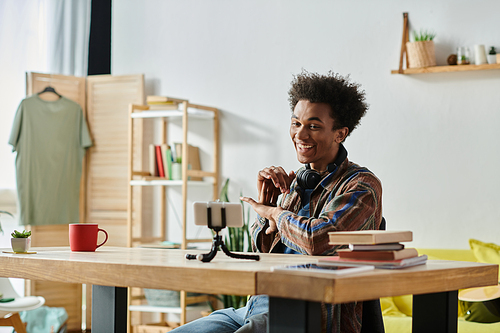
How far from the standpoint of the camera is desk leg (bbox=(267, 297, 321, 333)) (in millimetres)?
1042

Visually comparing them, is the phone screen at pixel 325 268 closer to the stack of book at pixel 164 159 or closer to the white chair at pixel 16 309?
the white chair at pixel 16 309

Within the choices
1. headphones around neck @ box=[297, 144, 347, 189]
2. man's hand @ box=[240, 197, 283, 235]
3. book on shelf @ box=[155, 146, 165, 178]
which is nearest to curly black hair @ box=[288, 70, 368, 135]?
headphones around neck @ box=[297, 144, 347, 189]

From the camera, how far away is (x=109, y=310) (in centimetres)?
166

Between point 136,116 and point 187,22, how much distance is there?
0.82m

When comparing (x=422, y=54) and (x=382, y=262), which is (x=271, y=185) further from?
(x=422, y=54)

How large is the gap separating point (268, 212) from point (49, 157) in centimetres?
288

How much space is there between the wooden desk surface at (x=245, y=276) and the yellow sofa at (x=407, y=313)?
52.0 inches

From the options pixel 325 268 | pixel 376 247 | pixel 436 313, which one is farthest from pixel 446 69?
pixel 325 268

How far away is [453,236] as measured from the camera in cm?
338

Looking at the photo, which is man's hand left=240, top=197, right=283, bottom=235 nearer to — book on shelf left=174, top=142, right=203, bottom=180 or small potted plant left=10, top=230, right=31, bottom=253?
small potted plant left=10, top=230, right=31, bottom=253

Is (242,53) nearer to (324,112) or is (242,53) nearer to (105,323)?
(324,112)

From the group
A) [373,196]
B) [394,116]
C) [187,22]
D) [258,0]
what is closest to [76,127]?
[187,22]

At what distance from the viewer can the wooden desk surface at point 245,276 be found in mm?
1002

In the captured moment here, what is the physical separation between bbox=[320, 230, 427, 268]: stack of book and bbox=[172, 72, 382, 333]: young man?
9.6 inches
